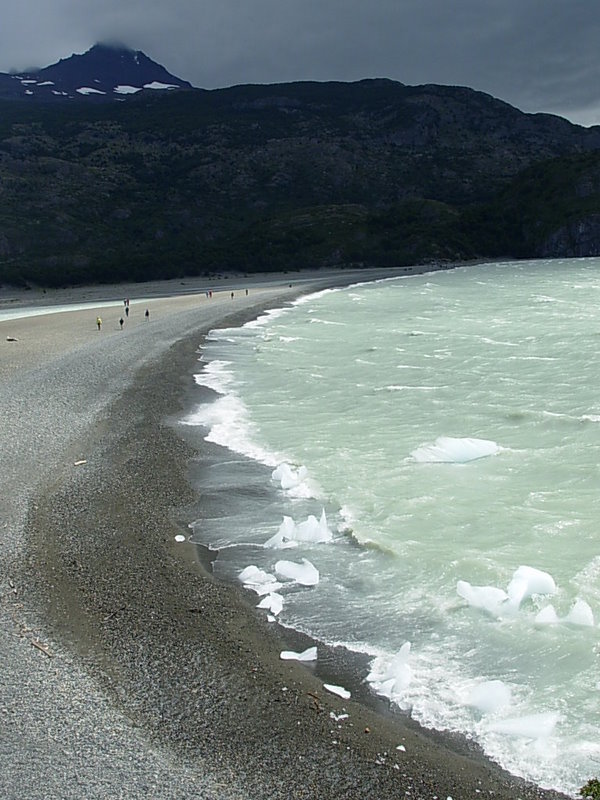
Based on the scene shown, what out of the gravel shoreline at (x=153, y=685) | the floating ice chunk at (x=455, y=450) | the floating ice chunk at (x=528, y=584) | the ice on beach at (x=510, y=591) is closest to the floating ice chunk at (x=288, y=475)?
the gravel shoreline at (x=153, y=685)

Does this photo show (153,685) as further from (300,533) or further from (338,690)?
(300,533)

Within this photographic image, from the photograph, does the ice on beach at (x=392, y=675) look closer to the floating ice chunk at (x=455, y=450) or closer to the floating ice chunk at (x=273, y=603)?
the floating ice chunk at (x=273, y=603)

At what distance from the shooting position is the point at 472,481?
11453mm

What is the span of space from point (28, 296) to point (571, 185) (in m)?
97.3

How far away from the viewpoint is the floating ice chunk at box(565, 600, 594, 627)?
7094mm

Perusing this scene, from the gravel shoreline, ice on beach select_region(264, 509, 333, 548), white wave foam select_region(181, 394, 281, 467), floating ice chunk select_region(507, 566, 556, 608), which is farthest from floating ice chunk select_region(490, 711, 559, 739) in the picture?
white wave foam select_region(181, 394, 281, 467)

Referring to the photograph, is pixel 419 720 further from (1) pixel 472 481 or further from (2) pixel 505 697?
(1) pixel 472 481

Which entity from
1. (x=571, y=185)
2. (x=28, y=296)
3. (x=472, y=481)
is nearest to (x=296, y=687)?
(x=472, y=481)

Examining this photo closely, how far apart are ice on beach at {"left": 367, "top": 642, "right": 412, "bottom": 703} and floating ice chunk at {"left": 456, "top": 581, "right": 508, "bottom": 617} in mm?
1380

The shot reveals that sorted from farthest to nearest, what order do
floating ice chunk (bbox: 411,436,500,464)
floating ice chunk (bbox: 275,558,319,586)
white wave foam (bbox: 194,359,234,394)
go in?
white wave foam (bbox: 194,359,234,394), floating ice chunk (bbox: 411,436,500,464), floating ice chunk (bbox: 275,558,319,586)

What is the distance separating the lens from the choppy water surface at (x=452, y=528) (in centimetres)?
597

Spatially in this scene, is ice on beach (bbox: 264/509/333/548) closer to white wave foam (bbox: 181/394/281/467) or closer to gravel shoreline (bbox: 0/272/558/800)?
gravel shoreline (bbox: 0/272/558/800)

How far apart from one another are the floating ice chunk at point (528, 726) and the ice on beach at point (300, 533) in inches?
155

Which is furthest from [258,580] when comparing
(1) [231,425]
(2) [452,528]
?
(1) [231,425]
